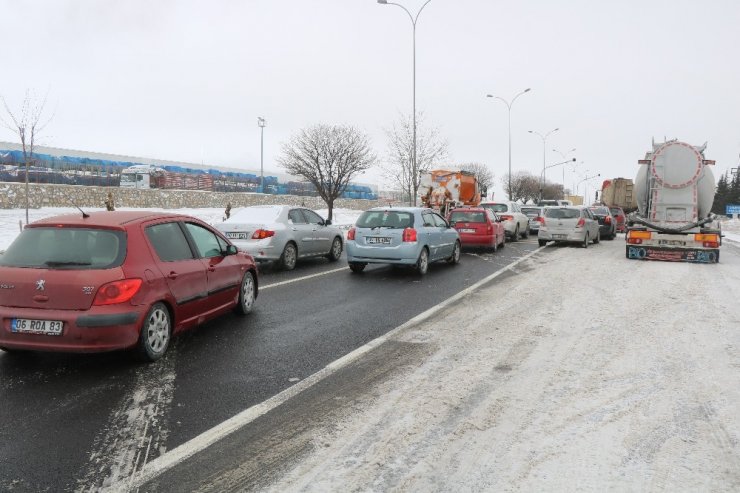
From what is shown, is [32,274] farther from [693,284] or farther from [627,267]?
[627,267]

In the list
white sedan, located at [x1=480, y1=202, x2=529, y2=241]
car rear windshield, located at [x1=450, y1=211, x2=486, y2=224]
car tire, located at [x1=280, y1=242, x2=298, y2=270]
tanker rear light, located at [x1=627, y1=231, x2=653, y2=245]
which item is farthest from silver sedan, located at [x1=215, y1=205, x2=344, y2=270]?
white sedan, located at [x1=480, y1=202, x2=529, y2=241]

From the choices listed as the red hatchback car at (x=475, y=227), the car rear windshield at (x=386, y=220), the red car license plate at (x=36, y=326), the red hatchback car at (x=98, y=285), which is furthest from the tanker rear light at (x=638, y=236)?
the red car license plate at (x=36, y=326)

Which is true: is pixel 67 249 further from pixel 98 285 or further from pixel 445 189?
pixel 445 189

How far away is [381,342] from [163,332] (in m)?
2.33

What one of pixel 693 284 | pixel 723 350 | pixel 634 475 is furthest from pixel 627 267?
pixel 634 475

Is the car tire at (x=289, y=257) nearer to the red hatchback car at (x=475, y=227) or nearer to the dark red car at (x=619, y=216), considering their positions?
the red hatchback car at (x=475, y=227)

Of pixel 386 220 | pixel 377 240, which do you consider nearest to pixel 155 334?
pixel 377 240

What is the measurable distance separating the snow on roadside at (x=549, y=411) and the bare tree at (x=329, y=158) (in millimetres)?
29622

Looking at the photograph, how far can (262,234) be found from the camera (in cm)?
1252

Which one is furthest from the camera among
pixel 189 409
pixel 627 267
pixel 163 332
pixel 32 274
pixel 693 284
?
pixel 627 267

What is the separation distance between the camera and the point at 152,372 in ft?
17.1

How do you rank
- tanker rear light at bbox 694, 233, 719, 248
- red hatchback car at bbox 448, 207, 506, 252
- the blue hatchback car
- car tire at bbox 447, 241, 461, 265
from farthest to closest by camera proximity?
red hatchback car at bbox 448, 207, 506, 252 → tanker rear light at bbox 694, 233, 719, 248 → car tire at bbox 447, 241, 461, 265 → the blue hatchback car

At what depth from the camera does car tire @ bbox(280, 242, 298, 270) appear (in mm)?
12891

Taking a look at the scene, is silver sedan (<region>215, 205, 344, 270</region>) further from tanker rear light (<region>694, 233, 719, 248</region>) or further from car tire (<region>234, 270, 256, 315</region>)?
tanker rear light (<region>694, 233, 719, 248</region>)
